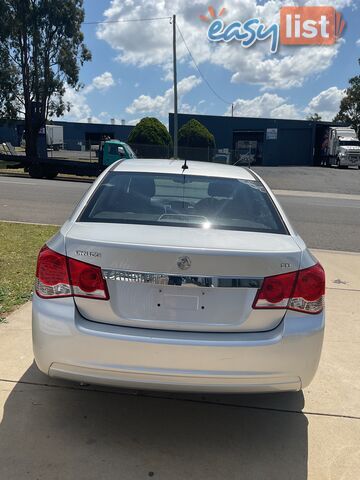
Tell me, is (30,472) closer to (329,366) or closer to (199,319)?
(199,319)

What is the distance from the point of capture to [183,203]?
3365 millimetres

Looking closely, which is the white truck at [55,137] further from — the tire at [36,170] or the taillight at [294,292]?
the taillight at [294,292]

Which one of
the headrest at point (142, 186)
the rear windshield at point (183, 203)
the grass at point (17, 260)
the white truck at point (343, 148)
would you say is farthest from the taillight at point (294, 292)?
the white truck at point (343, 148)

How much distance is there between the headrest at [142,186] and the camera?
337cm

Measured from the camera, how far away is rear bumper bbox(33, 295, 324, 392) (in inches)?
94.9

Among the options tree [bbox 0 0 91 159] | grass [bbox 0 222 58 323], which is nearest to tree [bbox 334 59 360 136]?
tree [bbox 0 0 91 159]

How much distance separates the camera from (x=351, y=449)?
272 centimetres

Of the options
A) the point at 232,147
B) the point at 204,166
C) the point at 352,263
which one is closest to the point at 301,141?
the point at 232,147

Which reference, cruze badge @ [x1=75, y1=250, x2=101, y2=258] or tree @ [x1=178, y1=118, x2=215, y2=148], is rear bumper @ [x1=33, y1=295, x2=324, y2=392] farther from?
tree @ [x1=178, y1=118, x2=215, y2=148]

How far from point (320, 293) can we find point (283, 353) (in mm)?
410

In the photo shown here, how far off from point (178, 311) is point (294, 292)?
25.2 inches

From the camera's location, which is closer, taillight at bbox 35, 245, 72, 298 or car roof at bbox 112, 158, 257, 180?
taillight at bbox 35, 245, 72, 298

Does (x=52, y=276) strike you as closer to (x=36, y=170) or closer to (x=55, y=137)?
(x=36, y=170)

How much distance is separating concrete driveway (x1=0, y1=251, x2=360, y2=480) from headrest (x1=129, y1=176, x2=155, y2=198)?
55.7 inches
